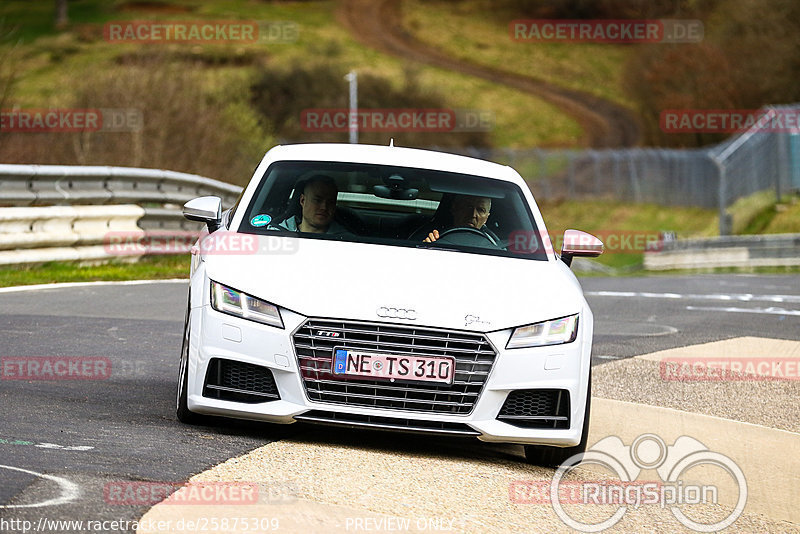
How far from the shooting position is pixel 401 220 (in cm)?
820

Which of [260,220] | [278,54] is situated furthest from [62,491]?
[278,54]

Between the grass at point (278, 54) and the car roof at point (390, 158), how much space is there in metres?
65.2

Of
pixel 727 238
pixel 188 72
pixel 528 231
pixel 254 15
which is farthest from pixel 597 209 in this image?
pixel 254 15

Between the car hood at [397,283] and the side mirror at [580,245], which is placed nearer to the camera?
the car hood at [397,283]

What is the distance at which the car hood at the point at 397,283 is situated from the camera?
6.29m

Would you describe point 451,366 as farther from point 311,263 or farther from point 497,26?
point 497,26

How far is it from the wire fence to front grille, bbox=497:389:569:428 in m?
27.4

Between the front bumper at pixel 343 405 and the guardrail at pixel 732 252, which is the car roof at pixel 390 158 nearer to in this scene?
the front bumper at pixel 343 405

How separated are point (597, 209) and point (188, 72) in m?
28.4

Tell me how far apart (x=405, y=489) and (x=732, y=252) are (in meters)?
27.5

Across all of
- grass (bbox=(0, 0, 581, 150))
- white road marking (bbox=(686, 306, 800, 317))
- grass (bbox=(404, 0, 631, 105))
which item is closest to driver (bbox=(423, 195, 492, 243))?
white road marking (bbox=(686, 306, 800, 317))

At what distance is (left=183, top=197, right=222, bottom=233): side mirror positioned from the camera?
7.58 meters

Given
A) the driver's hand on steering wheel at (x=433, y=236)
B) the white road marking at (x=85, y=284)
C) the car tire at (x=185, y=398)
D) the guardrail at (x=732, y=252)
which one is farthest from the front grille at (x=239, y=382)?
the guardrail at (x=732, y=252)

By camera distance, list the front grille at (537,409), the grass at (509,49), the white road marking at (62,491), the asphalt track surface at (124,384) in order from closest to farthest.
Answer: the white road marking at (62,491) → the asphalt track surface at (124,384) → the front grille at (537,409) → the grass at (509,49)
